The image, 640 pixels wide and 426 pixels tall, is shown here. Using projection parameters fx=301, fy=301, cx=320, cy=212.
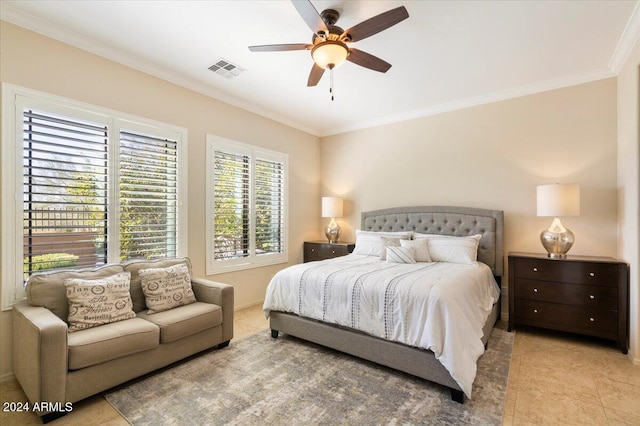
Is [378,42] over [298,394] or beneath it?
over

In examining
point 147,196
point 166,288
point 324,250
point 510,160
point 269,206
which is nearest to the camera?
point 166,288

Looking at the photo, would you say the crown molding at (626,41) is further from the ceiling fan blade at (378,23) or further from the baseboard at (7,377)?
the baseboard at (7,377)

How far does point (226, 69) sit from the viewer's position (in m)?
3.35

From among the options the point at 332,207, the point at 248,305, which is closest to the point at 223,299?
the point at 248,305

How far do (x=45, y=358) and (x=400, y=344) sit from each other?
242 centimetres

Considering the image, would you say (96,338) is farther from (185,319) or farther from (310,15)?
(310,15)

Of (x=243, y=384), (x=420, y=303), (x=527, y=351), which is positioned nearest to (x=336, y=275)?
(x=420, y=303)

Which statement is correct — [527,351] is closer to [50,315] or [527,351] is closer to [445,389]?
[445,389]

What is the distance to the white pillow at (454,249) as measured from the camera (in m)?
3.59

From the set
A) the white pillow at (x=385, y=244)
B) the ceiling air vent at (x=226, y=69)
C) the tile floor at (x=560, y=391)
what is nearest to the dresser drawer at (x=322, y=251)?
the white pillow at (x=385, y=244)

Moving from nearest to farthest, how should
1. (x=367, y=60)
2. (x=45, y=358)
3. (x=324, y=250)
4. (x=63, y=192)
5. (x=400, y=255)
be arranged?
1. (x=45, y=358)
2. (x=367, y=60)
3. (x=63, y=192)
4. (x=400, y=255)
5. (x=324, y=250)

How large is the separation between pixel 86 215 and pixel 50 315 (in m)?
1.00

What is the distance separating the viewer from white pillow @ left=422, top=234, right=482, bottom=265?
11.8ft

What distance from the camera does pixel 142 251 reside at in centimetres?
323
